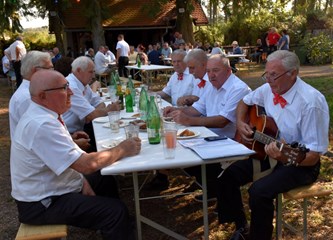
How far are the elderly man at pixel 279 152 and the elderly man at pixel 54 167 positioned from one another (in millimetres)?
859

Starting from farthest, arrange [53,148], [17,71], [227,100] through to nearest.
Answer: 1. [17,71]
2. [227,100]
3. [53,148]

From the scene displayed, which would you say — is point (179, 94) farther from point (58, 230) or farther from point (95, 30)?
point (95, 30)

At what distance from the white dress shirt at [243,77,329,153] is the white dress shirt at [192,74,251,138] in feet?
1.90

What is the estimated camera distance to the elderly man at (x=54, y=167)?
2.10m

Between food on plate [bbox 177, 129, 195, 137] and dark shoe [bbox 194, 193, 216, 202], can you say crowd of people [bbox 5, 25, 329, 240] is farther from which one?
food on plate [bbox 177, 129, 195, 137]

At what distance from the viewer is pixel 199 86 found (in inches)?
159

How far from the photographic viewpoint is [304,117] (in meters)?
2.47

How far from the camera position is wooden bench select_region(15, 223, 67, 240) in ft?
6.91

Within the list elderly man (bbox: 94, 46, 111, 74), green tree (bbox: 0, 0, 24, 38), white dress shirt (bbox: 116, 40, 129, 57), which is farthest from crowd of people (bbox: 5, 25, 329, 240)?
green tree (bbox: 0, 0, 24, 38)

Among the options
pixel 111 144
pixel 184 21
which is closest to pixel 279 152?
pixel 111 144

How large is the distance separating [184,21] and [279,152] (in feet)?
57.0

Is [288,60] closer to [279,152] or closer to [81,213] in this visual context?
[279,152]

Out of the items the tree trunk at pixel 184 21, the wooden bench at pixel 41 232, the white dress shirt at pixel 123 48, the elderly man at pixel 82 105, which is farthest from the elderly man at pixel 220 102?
the tree trunk at pixel 184 21

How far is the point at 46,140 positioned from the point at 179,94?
284cm
